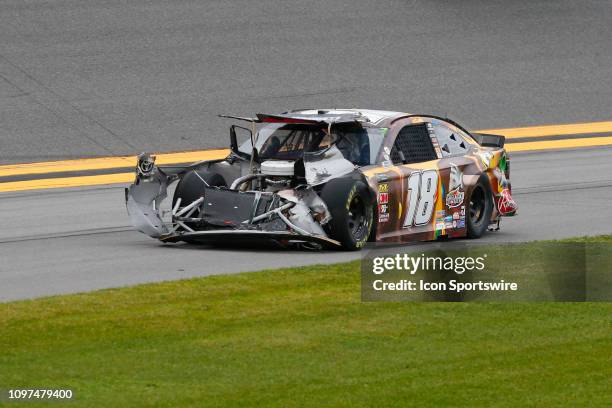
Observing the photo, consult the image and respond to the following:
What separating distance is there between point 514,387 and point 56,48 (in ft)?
77.7

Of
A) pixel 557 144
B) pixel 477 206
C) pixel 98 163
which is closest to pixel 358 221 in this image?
pixel 477 206

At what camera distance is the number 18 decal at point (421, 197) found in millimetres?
15703

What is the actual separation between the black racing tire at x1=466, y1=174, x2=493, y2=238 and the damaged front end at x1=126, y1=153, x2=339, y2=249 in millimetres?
2284

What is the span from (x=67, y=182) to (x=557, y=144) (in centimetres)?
945

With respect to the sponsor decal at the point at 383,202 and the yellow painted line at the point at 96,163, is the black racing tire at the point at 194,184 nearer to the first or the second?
the sponsor decal at the point at 383,202

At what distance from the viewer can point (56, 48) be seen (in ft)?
105

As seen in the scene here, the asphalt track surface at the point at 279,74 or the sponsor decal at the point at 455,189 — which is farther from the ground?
the asphalt track surface at the point at 279,74

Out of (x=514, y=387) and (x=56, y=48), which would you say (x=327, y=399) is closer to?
(x=514, y=387)

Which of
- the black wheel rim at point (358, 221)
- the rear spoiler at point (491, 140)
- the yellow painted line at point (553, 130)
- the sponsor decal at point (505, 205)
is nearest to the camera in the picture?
the black wheel rim at point (358, 221)

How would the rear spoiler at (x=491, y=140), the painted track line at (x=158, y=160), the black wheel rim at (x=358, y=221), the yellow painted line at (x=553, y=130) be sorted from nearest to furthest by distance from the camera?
1. the black wheel rim at (x=358, y=221)
2. the rear spoiler at (x=491, y=140)
3. the painted track line at (x=158, y=160)
4. the yellow painted line at (x=553, y=130)

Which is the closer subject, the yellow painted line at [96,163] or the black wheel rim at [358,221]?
the black wheel rim at [358,221]

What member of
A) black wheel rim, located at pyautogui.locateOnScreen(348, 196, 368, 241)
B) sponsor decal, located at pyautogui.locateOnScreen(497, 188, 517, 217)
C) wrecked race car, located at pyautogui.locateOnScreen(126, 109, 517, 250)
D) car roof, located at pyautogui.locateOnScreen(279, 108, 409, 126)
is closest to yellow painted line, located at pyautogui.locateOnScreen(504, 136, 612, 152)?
sponsor decal, located at pyautogui.locateOnScreen(497, 188, 517, 217)

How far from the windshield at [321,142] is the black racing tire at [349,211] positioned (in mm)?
600

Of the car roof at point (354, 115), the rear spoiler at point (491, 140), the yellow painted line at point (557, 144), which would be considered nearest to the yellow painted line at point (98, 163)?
the yellow painted line at point (557, 144)
